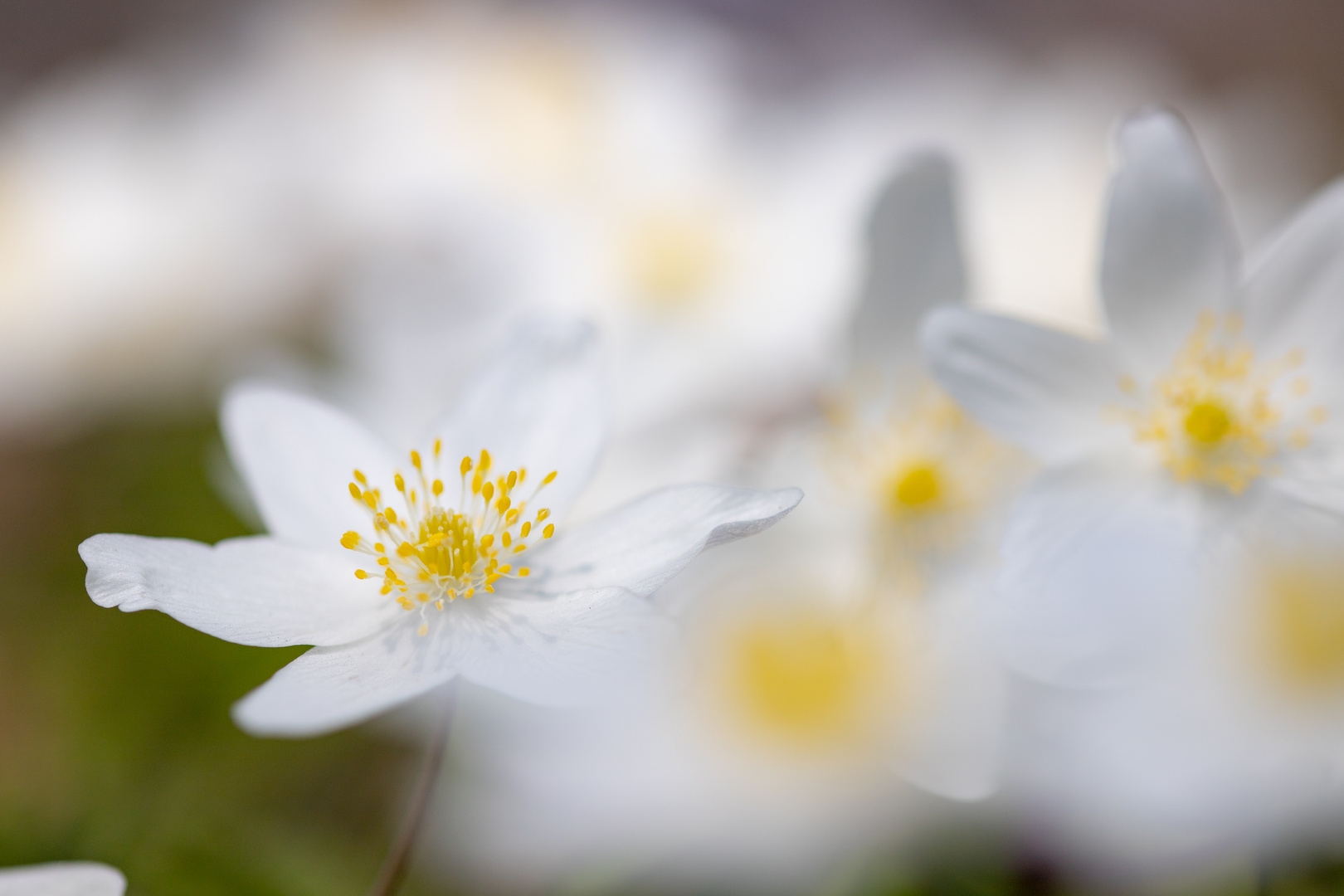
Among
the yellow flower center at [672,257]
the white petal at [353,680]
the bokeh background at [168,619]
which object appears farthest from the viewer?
the yellow flower center at [672,257]

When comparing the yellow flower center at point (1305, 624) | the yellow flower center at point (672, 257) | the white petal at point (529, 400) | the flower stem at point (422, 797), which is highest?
the yellow flower center at point (672, 257)

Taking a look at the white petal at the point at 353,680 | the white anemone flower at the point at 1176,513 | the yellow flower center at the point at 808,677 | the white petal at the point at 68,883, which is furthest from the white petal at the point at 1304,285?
the white petal at the point at 68,883

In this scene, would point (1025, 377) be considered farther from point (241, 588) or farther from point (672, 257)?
point (672, 257)

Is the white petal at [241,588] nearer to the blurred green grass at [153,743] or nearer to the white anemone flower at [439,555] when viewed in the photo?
the white anemone flower at [439,555]

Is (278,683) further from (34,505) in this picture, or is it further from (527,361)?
(34,505)

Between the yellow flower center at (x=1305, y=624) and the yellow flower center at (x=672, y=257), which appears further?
the yellow flower center at (x=672, y=257)

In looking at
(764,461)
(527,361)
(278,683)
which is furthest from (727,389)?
(278,683)
